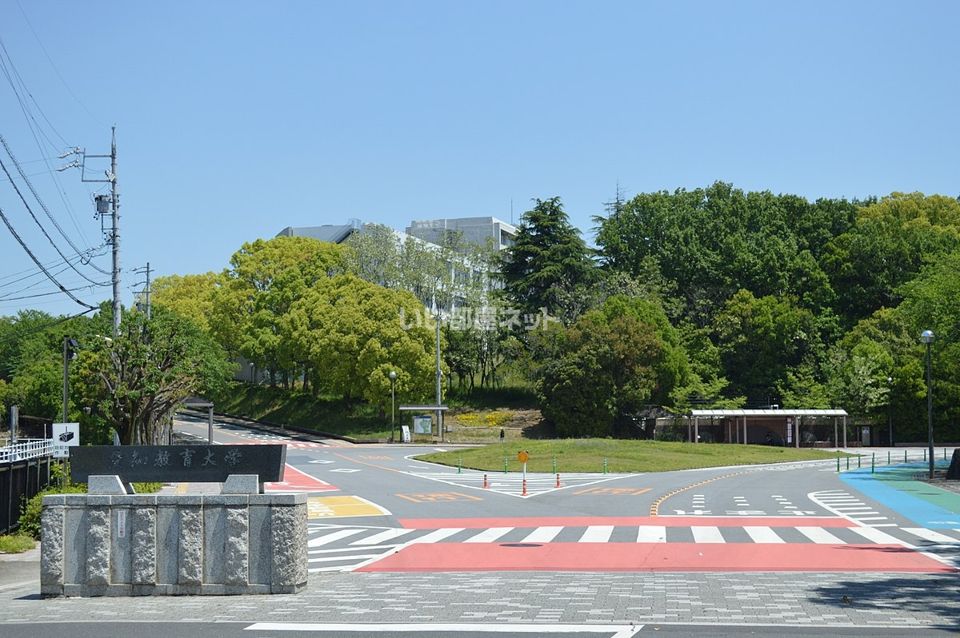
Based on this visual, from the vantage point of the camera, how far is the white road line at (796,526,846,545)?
21219 millimetres

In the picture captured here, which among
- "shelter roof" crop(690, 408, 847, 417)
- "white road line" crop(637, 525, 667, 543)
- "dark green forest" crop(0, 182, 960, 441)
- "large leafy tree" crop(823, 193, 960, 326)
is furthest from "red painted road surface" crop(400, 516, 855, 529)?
"large leafy tree" crop(823, 193, 960, 326)

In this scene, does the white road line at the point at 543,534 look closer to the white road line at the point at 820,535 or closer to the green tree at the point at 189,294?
the white road line at the point at 820,535

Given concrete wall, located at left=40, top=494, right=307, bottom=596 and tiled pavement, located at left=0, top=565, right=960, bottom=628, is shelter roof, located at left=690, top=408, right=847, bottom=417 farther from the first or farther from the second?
concrete wall, located at left=40, top=494, right=307, bottom=596

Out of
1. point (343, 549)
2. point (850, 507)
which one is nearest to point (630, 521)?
point (343, 549)

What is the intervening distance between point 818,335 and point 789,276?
6868 mm

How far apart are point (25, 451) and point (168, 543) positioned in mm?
13768

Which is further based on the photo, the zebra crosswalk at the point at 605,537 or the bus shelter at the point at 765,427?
the bus shelter at the point at 765,427

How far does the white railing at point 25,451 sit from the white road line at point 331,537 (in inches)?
318

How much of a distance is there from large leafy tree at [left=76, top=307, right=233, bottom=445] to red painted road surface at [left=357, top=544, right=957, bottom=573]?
2043 cm

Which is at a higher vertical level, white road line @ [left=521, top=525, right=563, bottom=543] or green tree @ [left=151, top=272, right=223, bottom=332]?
green tree @ [left=151, top=272, right=223, bottom=332]

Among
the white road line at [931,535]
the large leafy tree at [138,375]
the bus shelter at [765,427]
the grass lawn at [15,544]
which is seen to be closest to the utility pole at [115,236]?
the large leafy tree at [138,375]

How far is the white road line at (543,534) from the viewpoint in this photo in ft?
72.4

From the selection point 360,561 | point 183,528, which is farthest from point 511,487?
point 183,528

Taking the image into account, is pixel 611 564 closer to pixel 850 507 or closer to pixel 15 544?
pixel 15 544
